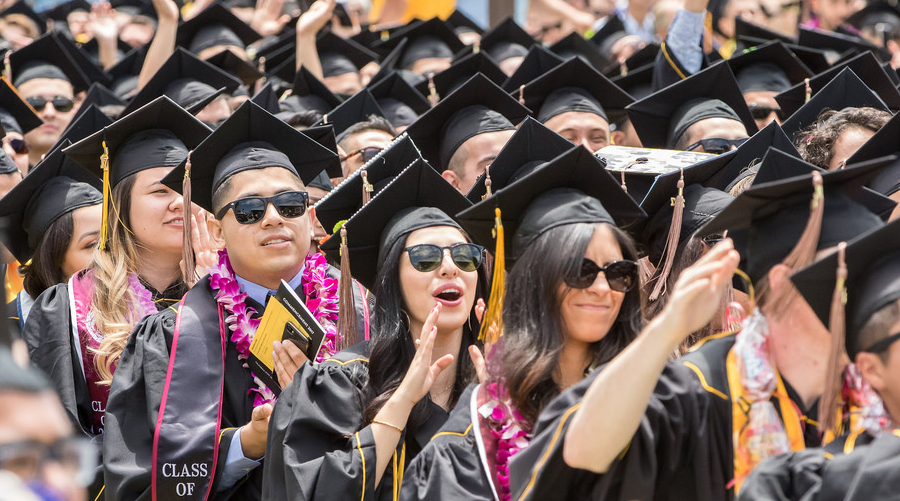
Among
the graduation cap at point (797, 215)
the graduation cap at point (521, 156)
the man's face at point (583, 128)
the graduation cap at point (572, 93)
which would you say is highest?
the graduation cap at point (797, 215)

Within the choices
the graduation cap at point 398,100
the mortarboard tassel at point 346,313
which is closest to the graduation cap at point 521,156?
the mortarboard tassel at point 346,313

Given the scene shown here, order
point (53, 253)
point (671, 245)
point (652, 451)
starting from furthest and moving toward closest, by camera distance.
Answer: point (53, 253)
point (671, 245)
point (652, 451)

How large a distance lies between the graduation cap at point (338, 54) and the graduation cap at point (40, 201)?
2.83 metres

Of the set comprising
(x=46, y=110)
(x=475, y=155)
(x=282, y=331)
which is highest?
(x=475, y=155)

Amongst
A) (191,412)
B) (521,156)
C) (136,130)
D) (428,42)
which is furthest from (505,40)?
(191,412)

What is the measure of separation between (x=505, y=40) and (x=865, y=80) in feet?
9.49

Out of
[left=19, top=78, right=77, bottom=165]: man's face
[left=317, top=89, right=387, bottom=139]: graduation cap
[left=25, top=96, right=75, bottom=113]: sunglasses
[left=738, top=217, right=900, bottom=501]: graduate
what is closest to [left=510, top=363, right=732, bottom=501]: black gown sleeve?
[left=738, top=217, right=900, bottom=501]: graduate

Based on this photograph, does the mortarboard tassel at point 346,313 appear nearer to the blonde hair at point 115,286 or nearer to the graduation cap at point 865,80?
the blonde hair at point 115,286

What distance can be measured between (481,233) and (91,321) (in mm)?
1784

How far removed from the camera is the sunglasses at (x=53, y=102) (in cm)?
696

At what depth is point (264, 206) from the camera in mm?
4301

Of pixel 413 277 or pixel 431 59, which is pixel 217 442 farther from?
pixel 431 59

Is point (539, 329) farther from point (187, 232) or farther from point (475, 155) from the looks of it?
point (475, 155)

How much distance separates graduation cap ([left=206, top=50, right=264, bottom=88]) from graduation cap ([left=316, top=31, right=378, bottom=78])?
0.67 meters
